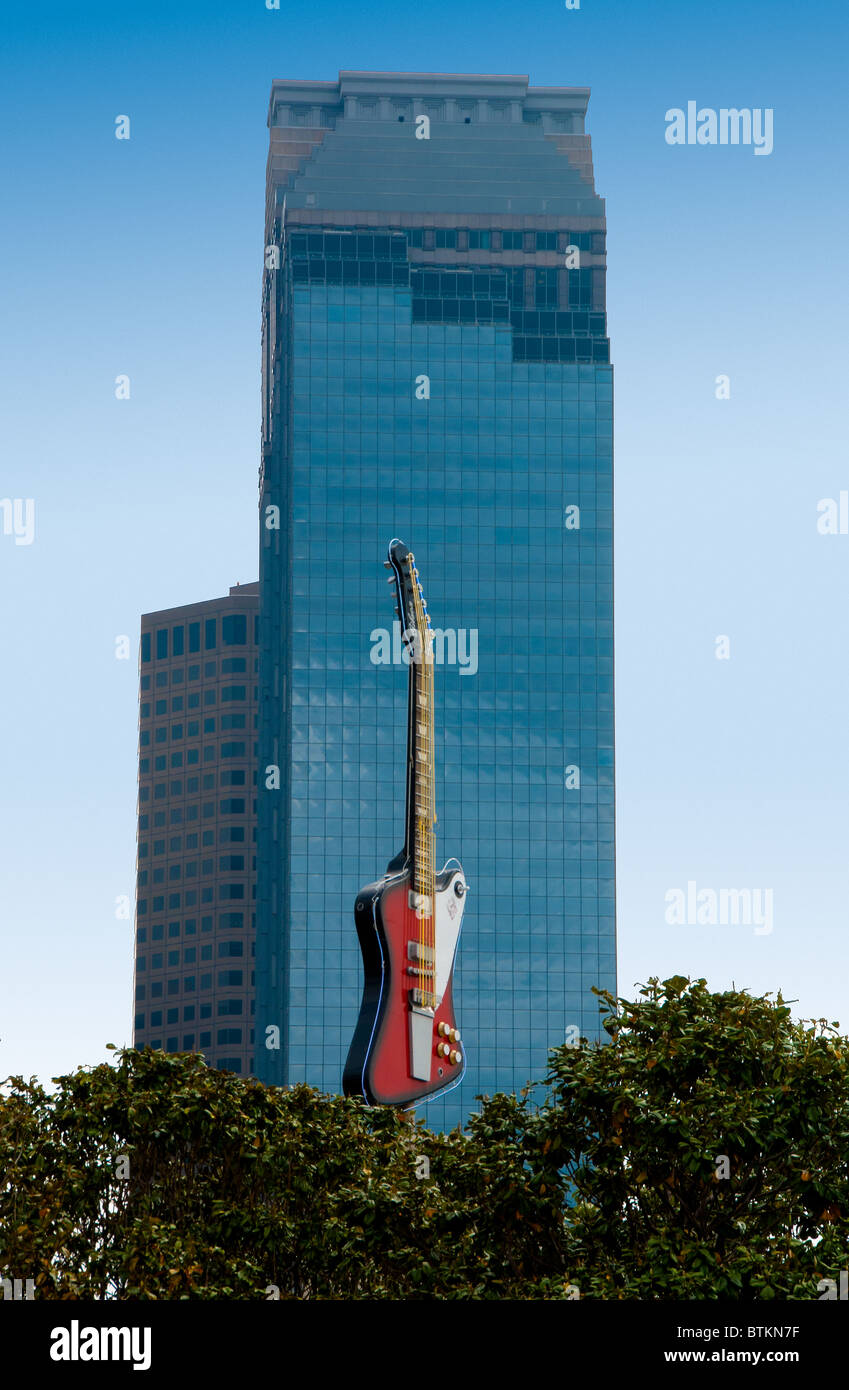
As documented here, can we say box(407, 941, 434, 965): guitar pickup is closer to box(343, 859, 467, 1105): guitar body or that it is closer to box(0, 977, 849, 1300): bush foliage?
box(343, 859, 467, 1105): guitar body

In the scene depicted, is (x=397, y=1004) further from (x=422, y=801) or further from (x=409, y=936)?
(x=422, y=801)

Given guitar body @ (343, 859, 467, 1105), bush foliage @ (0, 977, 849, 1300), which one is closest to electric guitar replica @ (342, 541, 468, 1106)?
guitar body @ (343, 859, 467, 1105)

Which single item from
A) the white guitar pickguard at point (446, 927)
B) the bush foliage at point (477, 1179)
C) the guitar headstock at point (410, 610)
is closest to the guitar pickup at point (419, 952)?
the white guitar pickguard at point (446, 927)

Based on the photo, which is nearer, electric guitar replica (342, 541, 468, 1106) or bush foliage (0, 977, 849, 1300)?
bush foliage (0, 977, 849, 1300)

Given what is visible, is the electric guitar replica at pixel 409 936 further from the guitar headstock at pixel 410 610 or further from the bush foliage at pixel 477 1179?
the bush foliage at pixel 477 1179

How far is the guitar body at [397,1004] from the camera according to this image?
7169cm

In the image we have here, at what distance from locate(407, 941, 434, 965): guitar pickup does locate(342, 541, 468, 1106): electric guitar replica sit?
0.11 ft

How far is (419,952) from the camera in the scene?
7400cm

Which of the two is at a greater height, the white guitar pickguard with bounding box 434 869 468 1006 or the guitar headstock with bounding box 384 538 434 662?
the guitar headstock with bounding box 384 538 434 662

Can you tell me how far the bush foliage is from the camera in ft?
132

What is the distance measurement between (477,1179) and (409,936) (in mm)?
28059

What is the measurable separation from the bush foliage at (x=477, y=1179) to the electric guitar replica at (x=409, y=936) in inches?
737
